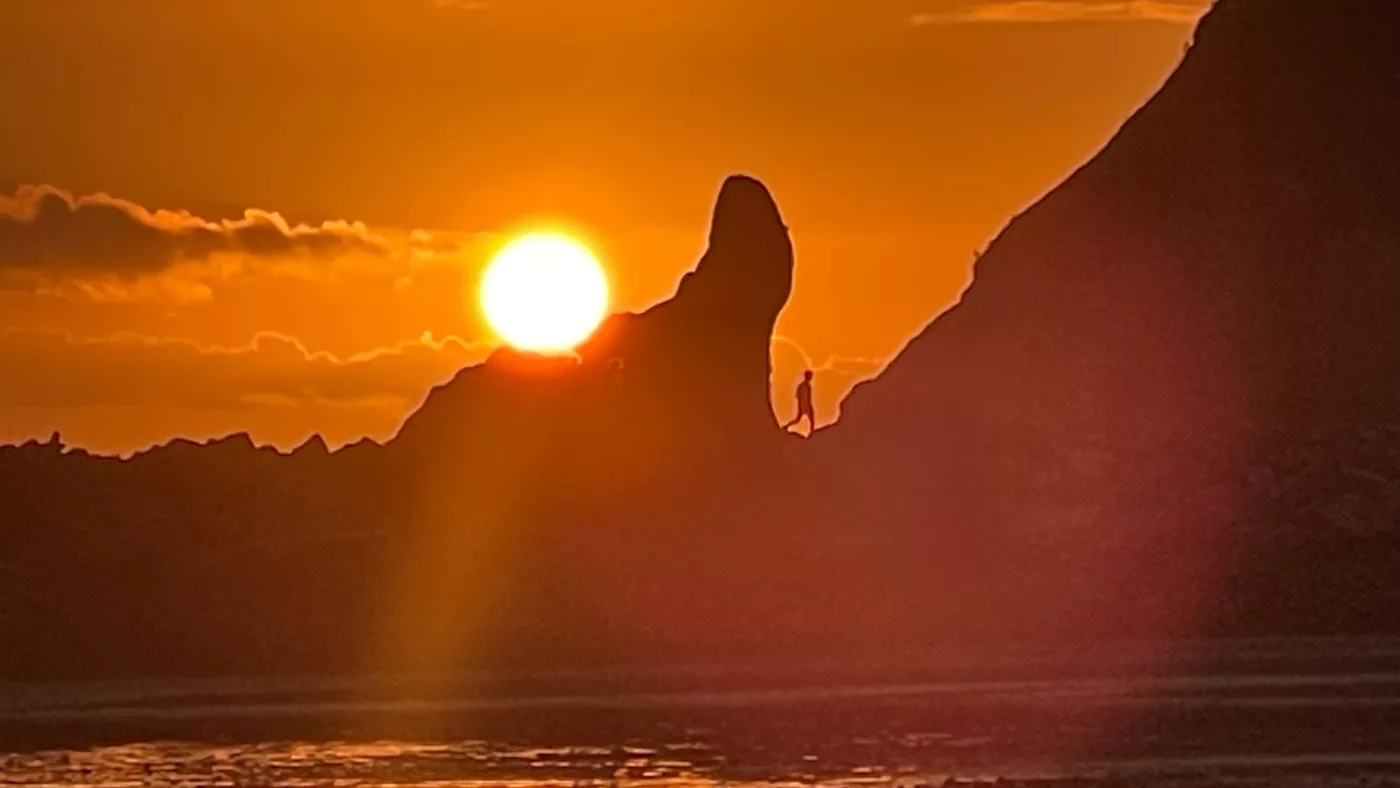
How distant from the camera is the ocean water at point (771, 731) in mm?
29312

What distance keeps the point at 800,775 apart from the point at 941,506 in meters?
54.8

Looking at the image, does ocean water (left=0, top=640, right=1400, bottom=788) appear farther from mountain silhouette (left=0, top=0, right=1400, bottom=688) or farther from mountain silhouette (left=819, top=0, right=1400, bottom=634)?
mountain silhouette (left=819, top=0, right=1400, bottom=634)

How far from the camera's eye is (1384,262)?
106438 mm

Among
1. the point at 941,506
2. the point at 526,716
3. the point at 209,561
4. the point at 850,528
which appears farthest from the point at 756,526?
the point at 526,716

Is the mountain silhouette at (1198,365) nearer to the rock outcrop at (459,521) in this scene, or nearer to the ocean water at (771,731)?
the rock outcrop at (459,521)

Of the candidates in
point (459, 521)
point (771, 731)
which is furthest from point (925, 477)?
point (771, 731)

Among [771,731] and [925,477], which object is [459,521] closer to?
[925,477]

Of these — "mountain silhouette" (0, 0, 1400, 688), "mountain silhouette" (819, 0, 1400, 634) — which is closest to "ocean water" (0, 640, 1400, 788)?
"mountain silhouette" (0, 0, 1400, 688)

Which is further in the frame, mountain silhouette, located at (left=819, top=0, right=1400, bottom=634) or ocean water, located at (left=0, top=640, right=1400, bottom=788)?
mountain silhouette, located at (left=819, top=0, right=1400, bottom=634)

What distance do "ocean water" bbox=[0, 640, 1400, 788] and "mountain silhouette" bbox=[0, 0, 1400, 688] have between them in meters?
7.53

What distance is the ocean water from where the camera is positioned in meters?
29.3

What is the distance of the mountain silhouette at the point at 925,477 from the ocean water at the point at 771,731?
7533 mm

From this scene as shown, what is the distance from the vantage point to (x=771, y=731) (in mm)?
33781

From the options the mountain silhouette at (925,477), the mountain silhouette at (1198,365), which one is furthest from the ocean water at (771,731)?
the mountain silhouette at (1198,365)
